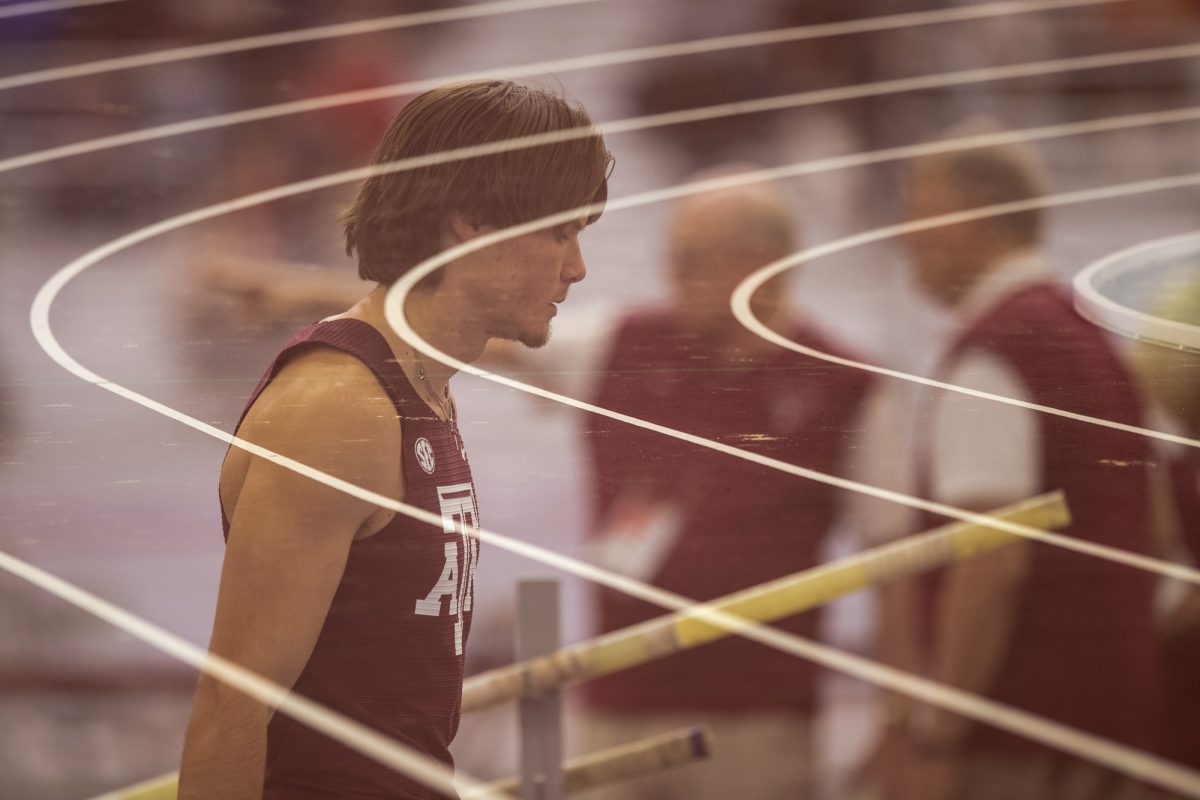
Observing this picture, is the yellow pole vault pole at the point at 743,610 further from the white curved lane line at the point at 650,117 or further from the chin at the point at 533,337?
the white curved lane line at the point at 650,117

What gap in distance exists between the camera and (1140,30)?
3863 millimetres

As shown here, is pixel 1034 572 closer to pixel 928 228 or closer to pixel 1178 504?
pixel 1178 504

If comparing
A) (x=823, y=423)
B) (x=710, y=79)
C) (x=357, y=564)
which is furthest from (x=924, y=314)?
(x=710, y=79)

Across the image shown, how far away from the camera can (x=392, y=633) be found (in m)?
1.29

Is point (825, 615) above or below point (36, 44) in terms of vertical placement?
below

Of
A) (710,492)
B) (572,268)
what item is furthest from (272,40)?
(710,492)

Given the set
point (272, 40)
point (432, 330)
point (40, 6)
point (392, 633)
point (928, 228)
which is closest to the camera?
point (392, 633)

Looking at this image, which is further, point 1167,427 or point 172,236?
point 172,236

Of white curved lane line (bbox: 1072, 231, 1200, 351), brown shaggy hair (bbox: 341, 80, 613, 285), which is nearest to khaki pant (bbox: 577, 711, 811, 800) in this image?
brown shaggy hair (bbox: 341, 80, 613, 285)

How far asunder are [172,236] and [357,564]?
1530 millimetres

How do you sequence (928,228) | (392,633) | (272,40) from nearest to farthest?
1. (392,633)
2. (928,228)
3. (272,40)

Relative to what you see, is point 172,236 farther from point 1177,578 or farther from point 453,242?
point 1177,578

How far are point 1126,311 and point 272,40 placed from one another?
2.21 metres

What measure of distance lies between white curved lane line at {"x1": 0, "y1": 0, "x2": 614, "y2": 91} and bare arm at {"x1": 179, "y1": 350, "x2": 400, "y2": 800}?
2.46m
